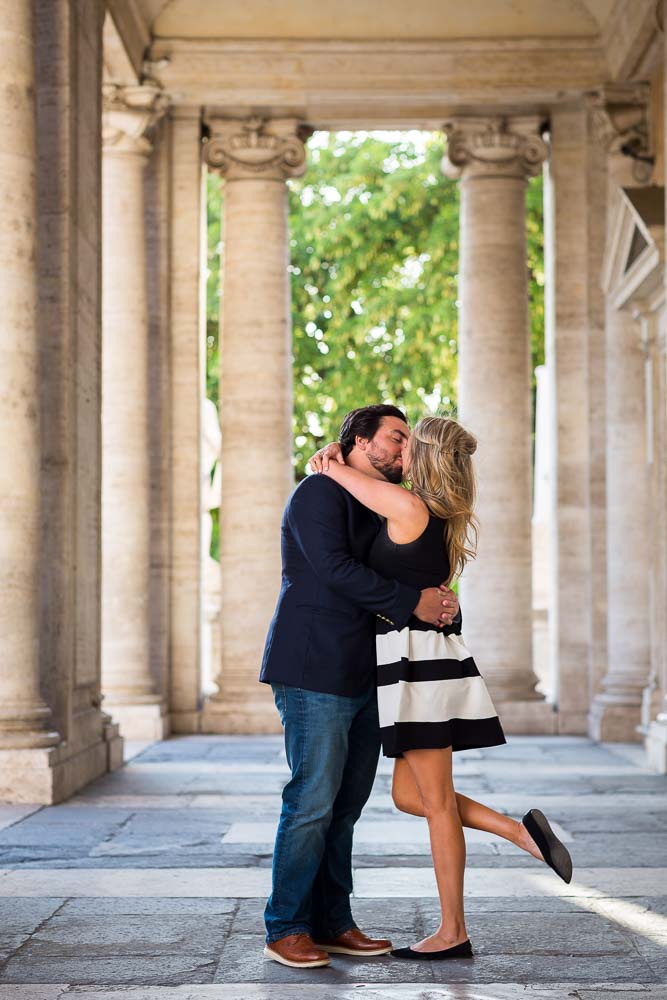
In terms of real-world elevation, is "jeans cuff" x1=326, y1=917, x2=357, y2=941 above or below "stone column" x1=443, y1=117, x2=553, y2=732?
below

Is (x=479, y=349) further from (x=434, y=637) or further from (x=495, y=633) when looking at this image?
(x=434, y=637)

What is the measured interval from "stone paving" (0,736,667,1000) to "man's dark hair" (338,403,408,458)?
256 centimetres

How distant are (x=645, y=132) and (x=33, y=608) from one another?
1168cm

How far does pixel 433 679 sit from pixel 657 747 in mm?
9672

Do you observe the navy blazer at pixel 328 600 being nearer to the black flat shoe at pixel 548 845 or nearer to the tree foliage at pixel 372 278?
the black flat shoe at pixel 548 845

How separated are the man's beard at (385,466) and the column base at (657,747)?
9.34 m

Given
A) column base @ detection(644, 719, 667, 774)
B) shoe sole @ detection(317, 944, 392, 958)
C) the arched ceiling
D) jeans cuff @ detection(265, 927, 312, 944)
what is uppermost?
the arched ceiling

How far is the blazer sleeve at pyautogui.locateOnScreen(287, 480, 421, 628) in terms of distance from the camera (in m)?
7.06

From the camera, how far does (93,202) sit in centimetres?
1595

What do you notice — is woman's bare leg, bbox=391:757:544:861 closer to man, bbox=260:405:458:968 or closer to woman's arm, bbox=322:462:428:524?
man, bbox=260:405:458:968

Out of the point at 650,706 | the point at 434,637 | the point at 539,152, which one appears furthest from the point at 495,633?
the point at 434,637

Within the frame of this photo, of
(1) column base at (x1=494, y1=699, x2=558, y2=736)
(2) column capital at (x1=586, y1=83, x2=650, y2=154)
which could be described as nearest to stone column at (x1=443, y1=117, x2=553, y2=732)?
(1) column base at (x1=494, y1=699, x2=558, y2=736)

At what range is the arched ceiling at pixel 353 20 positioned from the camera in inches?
823

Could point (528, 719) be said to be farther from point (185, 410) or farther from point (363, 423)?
point (363, 423)
